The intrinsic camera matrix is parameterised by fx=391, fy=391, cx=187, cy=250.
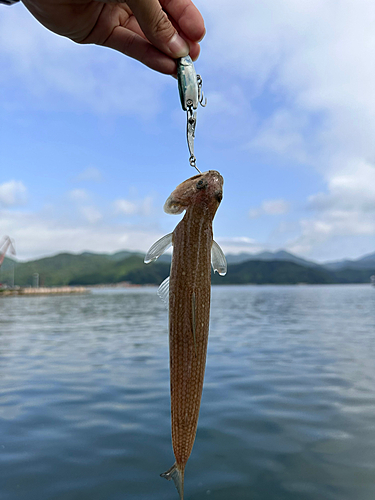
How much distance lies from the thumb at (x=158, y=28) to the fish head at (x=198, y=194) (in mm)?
1792

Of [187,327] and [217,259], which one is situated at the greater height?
[217,259]

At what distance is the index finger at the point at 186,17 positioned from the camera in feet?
15.9

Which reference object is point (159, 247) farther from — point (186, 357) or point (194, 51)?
point (194, 51)

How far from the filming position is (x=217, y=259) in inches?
160

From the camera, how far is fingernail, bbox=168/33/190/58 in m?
4.72

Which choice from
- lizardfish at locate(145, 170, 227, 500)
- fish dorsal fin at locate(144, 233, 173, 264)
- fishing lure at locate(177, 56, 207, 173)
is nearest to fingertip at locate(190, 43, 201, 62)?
fishing lure at locate(177, 56, 207, 173)

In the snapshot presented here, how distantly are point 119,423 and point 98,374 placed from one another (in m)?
4.60

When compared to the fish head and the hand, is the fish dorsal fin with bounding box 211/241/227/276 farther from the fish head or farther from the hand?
the hand

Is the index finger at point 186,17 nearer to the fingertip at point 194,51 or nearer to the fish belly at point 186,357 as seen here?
the fingertip at point 194,51

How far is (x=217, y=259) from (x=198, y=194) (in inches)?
27.6

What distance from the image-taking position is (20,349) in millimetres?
17672

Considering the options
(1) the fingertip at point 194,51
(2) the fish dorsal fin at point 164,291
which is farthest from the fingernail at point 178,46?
(2) the fish dorsal fin at point 164,291

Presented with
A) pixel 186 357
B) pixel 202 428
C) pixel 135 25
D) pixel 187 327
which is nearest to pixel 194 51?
pixel 135 25

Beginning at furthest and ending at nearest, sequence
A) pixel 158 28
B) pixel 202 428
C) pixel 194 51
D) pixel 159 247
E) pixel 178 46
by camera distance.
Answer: pixel 202 428 → pixel 194 51 → pixel 178 46 → pixel 158 28 → pixel 159 247
